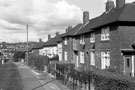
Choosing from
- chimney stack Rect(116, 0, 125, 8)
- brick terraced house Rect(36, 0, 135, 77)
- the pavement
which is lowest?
the pavement

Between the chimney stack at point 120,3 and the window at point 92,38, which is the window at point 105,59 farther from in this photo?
the chimney stack at point 120,3

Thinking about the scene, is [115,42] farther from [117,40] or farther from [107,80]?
[107,80]

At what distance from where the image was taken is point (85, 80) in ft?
36.3

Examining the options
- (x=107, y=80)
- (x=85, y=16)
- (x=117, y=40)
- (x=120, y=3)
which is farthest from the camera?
(x=85, y=16)

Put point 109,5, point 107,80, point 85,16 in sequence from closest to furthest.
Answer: point 107,80
point 109,5
point 85,16

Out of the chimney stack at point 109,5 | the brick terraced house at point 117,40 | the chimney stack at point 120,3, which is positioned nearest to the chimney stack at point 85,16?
the chimney stack at point 109,5

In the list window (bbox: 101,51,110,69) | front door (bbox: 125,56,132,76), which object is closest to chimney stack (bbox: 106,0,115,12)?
window (bbox: 101,51,110,69)

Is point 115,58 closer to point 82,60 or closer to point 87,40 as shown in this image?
point 87,40

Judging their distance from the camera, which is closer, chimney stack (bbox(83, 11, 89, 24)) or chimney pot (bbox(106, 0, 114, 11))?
chimney pot (bbox(106, 0, 114, 11))

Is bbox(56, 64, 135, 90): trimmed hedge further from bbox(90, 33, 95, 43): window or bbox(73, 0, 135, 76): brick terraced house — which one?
bbox(90, 33, 95, 43): window

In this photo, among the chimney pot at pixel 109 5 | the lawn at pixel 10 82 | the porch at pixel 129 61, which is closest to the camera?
the lawn at pixel 10 82

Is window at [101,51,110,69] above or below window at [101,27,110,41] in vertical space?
below

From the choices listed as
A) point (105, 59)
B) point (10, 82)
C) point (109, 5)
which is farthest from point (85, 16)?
point (10, 82)

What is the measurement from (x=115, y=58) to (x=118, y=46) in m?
1.25
